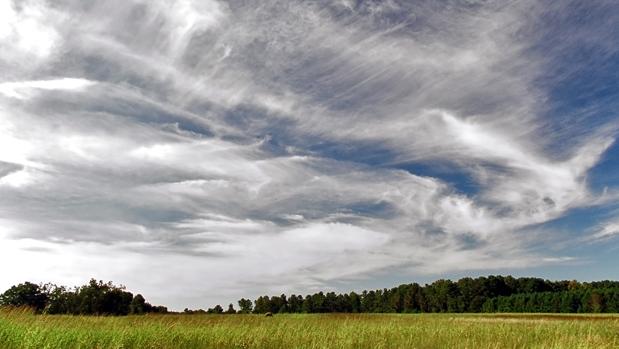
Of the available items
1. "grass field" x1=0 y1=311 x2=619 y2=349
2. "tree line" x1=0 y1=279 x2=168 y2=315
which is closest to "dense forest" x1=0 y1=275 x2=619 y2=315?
"tree line" x1=0 y1=279 x2=168 y2=315

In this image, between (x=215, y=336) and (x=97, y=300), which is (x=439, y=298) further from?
(x=215, y=336)

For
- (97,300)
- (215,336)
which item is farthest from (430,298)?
(215,336)

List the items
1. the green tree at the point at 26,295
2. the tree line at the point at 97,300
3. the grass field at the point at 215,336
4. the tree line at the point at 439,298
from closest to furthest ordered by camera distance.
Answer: the grass field at the point at 215,336
the tree line at the point at 97,300
the green tree at the point at 26,295
the tree line at the point at 439,298

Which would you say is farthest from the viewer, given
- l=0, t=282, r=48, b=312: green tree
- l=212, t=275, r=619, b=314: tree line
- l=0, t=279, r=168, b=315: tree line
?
l=212, t=275, r=619, b=314: tree line

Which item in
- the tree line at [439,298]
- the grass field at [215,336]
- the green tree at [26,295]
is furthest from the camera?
the tree line at [439,298]

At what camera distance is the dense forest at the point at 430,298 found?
205 feet

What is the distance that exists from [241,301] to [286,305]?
1374 cm

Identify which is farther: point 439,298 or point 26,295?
point 439,298

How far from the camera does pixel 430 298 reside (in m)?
137

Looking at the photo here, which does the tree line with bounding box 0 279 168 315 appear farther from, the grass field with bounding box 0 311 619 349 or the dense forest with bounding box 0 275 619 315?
the grass field with bounding box 0 311 619 349

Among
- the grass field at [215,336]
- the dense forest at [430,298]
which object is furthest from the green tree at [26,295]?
the grass field at [215,336]

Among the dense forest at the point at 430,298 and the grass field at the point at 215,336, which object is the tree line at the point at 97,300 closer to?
the dense forest at the point at 430,298

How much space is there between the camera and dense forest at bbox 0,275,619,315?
62.6 meters

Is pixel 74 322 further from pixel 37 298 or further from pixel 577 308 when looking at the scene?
pixel 577 308
